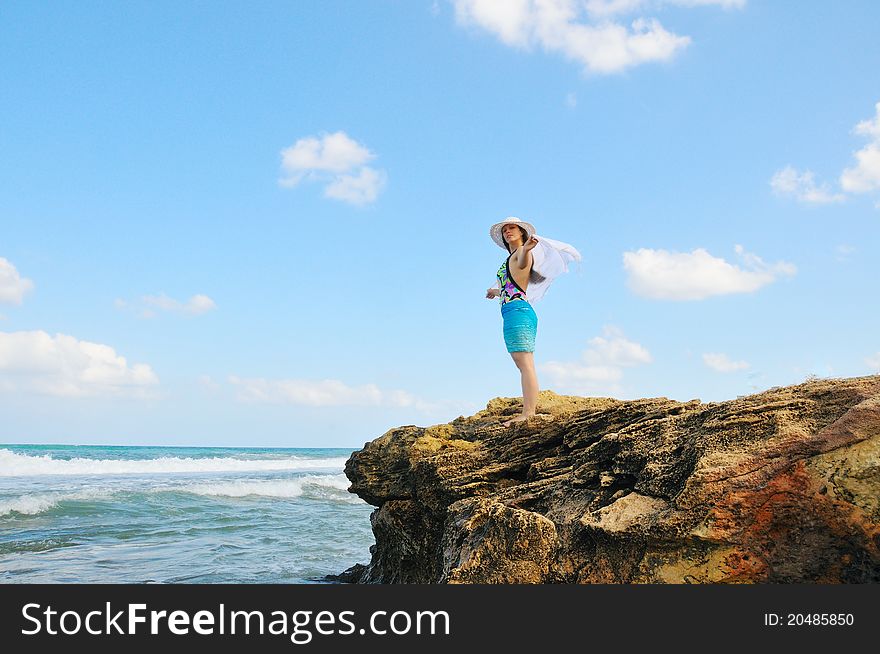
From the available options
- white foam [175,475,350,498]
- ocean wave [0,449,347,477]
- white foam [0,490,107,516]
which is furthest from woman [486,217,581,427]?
ocean wave [0,449,347,477]

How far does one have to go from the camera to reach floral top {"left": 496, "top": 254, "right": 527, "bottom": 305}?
7.54 metres

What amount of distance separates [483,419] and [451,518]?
212cm

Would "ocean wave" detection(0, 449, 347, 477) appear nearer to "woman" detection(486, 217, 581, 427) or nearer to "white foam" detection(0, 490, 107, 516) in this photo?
"white foam" detection(0, 490, 107, 516)

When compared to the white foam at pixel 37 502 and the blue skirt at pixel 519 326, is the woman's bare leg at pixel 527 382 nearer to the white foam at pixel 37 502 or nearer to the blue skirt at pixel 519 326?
the blue skirt at pixel 519 326

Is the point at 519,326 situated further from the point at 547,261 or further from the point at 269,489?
the point at 269,489

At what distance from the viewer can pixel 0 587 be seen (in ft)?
14.3

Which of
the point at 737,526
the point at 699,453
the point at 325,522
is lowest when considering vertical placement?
the point at 325,522

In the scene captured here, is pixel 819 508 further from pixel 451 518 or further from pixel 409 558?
pixel 409 558

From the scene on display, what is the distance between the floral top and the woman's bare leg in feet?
2.11

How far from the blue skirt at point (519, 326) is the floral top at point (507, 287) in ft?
0.21

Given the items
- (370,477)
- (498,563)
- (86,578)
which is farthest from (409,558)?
(86,578)

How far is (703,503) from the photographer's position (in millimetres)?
4281

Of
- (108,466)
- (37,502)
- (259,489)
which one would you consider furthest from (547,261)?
(108,466)

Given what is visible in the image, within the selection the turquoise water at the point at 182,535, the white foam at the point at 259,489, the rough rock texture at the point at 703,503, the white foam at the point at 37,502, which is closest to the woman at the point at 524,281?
the rough rock texture at the point at 703,503
